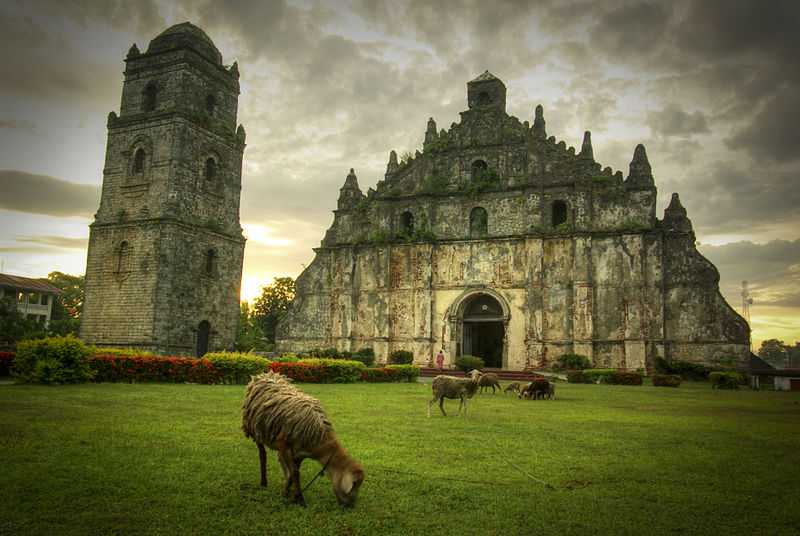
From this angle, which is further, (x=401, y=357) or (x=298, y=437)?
(x=401, y=357)

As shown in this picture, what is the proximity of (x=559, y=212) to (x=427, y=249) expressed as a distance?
6.84 meters

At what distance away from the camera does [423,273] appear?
1216 inches

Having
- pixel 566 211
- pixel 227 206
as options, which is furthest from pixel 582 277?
pixel 227 206

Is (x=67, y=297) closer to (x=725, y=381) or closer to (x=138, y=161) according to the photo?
(x=138, y=161)

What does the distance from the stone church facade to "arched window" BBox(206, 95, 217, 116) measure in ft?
28.0

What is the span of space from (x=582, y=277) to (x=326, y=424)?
24.1 m

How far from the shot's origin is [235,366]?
18.8 metres

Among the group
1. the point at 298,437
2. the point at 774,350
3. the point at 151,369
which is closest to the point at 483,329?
the point at 151,369

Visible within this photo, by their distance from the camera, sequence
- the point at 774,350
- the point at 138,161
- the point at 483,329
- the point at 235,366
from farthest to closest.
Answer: the point at 774,350, the point at 483,329, the point at 138,161, the point at 235,366

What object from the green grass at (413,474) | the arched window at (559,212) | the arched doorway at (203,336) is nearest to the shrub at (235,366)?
the green grass at (413,474)

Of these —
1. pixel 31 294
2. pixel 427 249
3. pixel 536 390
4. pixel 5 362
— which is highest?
pixel 427 249

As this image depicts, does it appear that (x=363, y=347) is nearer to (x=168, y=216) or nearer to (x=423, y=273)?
(x=423, y=273)

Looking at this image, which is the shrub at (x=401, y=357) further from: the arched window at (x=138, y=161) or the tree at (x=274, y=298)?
the tree at (x=274, y=298)

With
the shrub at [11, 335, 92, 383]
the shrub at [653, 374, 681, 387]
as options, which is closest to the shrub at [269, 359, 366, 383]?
the shrub at [11, 335, 92, 383]
